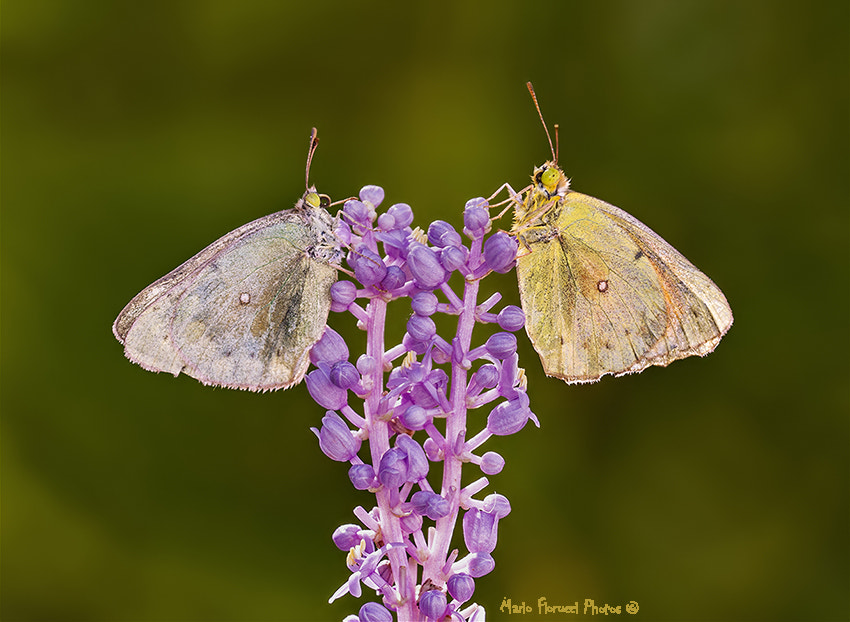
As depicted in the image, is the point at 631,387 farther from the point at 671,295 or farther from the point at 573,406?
the point at 671,295

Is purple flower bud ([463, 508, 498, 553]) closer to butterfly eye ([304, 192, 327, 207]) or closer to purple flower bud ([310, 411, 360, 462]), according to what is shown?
purple flower bud ([310, 411, 360, 462])

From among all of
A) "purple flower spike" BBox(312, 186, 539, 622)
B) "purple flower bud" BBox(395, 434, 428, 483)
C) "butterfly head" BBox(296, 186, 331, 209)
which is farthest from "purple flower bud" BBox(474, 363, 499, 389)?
"butterfly head" BBox(296, 186, 331, 209)

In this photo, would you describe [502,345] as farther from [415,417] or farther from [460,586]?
[460,586]

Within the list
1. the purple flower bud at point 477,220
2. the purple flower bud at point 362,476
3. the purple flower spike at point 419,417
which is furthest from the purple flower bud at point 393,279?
the purple flower bud at point 362,476

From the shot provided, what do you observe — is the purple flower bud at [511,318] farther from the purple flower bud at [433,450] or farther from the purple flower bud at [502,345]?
the purple flower bud at [433,450]

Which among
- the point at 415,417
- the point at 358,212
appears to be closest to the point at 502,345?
the point at 415,417

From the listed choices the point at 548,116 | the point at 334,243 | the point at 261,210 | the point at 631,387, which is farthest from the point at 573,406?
the point at 334,243
